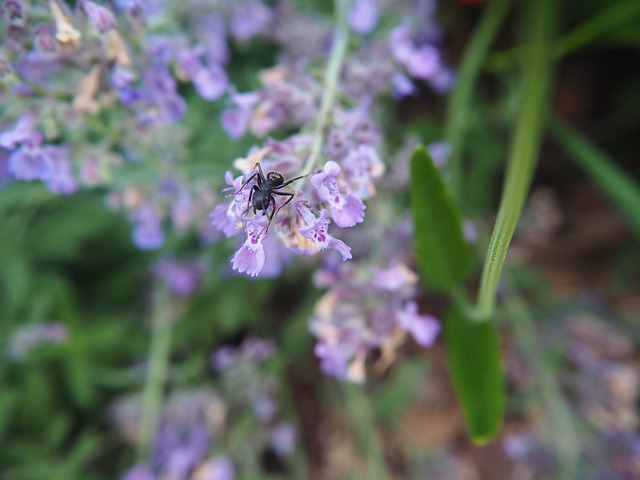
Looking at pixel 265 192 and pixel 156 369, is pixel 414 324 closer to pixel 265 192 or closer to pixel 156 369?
pixel 265 192

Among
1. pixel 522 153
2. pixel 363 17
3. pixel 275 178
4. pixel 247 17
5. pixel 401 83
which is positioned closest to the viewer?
pixel 275 178

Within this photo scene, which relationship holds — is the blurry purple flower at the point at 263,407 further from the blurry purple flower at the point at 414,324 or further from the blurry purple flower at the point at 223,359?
the blurry purple flower at the point at 414,324

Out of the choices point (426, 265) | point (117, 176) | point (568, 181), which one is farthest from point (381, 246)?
point (568, 181)

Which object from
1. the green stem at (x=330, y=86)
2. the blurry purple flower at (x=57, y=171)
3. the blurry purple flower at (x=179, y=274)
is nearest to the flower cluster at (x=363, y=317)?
the green stem at (x=330, y=86)

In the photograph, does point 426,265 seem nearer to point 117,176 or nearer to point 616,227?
point 117,176

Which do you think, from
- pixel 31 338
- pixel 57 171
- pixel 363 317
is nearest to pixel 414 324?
pixel 363 317
